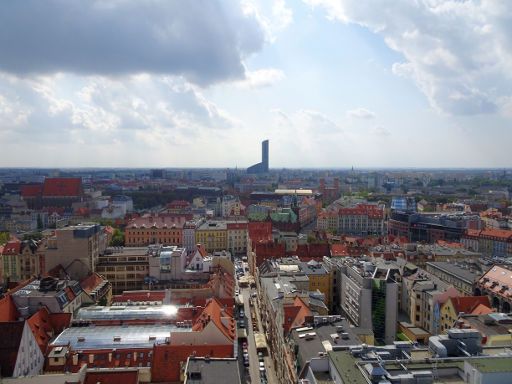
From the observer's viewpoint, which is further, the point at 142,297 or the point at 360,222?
the point at 360,222

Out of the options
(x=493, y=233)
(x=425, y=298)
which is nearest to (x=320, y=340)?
(x=425, y=298)

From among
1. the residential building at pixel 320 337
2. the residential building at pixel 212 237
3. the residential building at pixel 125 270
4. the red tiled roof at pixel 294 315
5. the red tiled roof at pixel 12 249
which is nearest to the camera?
the residential building at pixel 320 337

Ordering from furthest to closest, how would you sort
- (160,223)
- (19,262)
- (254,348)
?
(160,223)
(19,262)
(254,348)

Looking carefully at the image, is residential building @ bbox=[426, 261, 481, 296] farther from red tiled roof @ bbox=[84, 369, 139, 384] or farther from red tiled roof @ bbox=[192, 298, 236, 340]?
red tiled roof @ bbox=[84, 369, 139, 384]

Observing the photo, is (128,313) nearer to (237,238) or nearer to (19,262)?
(19,262)

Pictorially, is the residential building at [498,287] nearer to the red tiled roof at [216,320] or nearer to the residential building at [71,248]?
the red tiled roof at [216,320]

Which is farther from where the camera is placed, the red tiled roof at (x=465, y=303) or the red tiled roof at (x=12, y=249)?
the red tiled roof at (x=12, y=249)

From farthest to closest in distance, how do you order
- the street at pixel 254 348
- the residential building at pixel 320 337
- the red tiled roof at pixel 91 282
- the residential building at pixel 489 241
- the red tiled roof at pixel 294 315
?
the residential building at pixel 489 241 < the red tiled roof at pixel 91 282 < the street at pixel 254 348 < the red tiled roof at pixel 294 315 < the residential building at pixel 320 337

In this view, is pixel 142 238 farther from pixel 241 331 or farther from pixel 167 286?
pixel 241 331

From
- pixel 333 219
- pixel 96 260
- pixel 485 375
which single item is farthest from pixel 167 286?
pixel 333 219

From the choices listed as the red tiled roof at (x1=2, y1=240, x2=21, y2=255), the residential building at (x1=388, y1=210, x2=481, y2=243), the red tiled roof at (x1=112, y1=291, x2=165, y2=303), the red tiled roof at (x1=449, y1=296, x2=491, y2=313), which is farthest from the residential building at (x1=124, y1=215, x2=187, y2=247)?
the red tiled roof at (x1=449, y1=296, x2=491, y2=313)

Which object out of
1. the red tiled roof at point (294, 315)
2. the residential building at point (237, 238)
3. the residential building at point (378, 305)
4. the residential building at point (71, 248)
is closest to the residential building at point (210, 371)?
the red tiled roof at point (294, 315)
